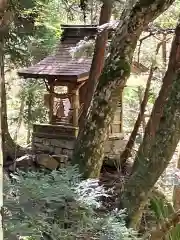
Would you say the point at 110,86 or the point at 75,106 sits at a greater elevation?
the point at 110,86

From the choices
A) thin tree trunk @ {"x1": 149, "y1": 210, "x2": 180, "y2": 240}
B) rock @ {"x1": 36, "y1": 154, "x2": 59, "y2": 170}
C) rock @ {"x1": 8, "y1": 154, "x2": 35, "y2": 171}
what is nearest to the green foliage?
thin tree trunk @ {"x1": 149, "y1": 210, "x2": 180, "y2": 240}

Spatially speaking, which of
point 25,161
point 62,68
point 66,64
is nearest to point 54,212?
point 25,161

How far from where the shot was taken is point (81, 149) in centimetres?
335

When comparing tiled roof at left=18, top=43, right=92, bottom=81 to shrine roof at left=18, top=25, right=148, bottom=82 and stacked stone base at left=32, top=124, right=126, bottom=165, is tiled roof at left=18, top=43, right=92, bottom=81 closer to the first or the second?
shrine roof at left=18, top=25, right=148, bottom=82

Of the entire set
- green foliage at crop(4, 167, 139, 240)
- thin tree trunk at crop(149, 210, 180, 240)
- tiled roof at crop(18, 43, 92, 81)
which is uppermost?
tiled roof at crop(18, 43, 92, 81)

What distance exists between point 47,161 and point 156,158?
3.95 meters

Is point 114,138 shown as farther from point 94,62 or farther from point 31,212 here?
point 31,212

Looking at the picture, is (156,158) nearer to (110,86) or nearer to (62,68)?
(110,86)

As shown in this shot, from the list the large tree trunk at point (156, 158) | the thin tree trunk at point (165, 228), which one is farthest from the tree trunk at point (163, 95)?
the thin tree trunk at point (165, 228)

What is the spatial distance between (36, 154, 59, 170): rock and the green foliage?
4.14 meters

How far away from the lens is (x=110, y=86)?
324 cm

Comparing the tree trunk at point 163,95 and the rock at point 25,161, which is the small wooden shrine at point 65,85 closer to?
the rock at point 25,161

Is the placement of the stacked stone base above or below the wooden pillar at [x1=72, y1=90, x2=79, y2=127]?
below

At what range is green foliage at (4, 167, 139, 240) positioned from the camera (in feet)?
6.59
